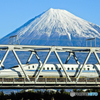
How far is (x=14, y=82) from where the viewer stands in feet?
210

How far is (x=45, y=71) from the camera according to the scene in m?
77.8

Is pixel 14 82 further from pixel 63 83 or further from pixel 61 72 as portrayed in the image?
pixel 61 72

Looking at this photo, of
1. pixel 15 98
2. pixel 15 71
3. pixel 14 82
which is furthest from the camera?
pixel 15 71

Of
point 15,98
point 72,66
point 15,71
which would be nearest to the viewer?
point 15,98

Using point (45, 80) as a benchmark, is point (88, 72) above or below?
above

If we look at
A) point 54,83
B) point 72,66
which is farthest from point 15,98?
point 72,66

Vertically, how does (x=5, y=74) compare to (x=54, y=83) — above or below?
above

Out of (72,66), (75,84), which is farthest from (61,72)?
(75,84)

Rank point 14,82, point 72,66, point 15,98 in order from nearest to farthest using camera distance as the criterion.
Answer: point 14,82 < point 15,98 < point 72,66

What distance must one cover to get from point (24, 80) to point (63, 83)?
817cm

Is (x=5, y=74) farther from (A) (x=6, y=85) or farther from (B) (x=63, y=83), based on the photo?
(B) (x=63, y=83)

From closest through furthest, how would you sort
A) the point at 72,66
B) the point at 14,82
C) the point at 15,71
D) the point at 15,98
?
the point at 14,82 → the point at 15,98 → the point at 15,71 → the point at 72,66

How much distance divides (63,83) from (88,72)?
1374 centimetres

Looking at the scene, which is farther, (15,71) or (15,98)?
(15,71)
